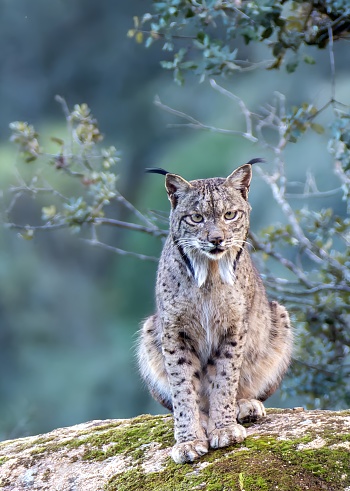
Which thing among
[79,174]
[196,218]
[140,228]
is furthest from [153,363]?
[79,174]

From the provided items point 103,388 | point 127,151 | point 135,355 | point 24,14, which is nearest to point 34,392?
point 103,388

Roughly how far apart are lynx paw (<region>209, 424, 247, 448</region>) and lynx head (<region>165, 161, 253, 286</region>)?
630 millimetres

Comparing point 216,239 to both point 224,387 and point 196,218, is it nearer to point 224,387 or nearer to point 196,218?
point 196,218

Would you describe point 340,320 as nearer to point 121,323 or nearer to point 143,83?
point 121,323

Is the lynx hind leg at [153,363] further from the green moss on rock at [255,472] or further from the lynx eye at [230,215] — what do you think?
the lynx eye at [230,215]

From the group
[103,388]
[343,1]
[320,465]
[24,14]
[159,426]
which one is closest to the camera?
[320,465]

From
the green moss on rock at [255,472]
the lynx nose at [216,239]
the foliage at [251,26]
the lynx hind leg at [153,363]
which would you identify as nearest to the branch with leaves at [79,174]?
the foliage at [251,26]

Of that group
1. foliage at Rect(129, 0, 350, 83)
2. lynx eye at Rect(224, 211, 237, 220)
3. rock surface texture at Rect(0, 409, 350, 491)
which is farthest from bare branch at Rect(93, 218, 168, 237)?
lynx eye at Rect(224, 211, 237, 220)

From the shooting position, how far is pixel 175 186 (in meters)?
3.93

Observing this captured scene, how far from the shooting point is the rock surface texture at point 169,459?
338cm

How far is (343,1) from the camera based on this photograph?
15.3ft

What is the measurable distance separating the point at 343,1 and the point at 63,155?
8.16 feet

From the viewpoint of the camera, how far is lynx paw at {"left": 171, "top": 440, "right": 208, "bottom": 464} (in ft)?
12.0

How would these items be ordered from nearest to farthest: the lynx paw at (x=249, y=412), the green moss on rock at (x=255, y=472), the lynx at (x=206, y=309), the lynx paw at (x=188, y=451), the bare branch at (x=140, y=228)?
the green moss on rock at (x=255, y=472) → the lynx paw at (x=188, y=451) → the lynx at (x=206, y=309) → the lynx paw at (x=249, y=412) → the bare branch at (x=140, y=228)
